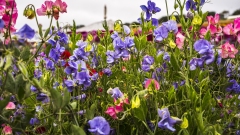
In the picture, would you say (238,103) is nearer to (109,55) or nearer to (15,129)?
(109,55)

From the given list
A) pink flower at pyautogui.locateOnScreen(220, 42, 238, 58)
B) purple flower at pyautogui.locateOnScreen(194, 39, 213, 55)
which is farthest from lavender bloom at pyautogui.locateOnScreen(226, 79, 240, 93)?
purple flower at pyautogui.locateOnScreen(194, 39, 213, 55)

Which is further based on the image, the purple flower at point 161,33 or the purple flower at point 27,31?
the purple flower at point 161,33

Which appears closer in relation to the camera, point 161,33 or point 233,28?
point 161,33

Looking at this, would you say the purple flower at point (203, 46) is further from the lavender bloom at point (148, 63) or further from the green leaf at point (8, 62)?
the green leaf at point (8, 62)

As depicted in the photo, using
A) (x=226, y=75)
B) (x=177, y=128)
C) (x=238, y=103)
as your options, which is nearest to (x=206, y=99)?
(x=177, y=128)

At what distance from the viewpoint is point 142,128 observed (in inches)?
53.4

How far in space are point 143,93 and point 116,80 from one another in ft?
1.46

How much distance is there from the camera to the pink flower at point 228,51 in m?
1.61

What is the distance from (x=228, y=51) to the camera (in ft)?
5.30

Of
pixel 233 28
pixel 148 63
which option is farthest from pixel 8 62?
pixel 233 28

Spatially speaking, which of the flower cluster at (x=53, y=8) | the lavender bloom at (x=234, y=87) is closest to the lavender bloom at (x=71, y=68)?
the flower cluster at (x=53, y=8)

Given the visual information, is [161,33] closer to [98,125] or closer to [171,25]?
[171,25]

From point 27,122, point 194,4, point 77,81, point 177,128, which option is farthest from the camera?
point 194,4

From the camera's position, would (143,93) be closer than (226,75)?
Yes
